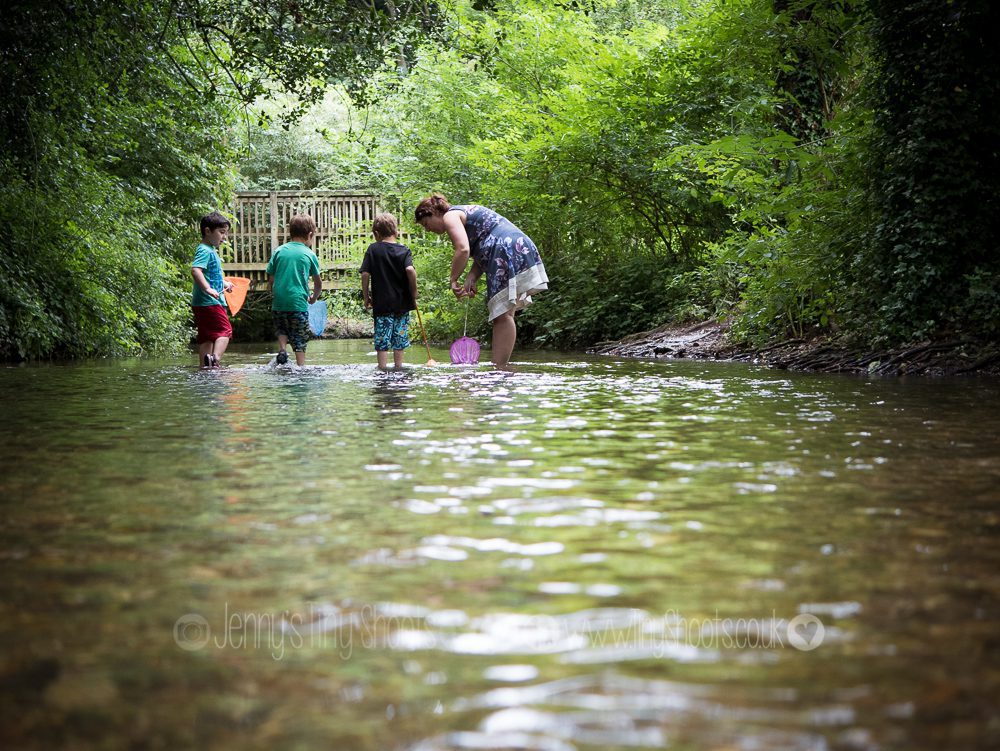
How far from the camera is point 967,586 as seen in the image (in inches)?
96.5

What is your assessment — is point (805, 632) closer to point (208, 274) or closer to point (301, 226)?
point (208, 274)

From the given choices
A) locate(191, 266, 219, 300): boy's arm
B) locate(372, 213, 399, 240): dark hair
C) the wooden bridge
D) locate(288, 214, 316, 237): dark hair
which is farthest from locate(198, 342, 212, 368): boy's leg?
the wooden bridge

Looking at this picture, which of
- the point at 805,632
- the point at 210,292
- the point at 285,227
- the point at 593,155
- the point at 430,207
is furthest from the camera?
the point at 285,227

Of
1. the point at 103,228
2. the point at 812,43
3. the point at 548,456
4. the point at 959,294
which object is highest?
the point at 812,43

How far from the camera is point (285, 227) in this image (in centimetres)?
2923

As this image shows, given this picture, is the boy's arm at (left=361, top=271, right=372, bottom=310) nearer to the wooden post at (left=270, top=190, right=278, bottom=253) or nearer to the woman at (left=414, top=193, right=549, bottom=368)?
the woman at (left=414, top=193, right=549, bottom=368)

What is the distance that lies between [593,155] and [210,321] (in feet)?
24.7

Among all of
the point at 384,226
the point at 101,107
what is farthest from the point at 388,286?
the point at 101,107

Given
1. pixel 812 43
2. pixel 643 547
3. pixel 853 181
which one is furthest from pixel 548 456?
pixel 812 43

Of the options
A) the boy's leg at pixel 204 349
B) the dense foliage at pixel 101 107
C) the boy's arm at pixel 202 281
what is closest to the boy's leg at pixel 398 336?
the boy's arm at pixel 202 281

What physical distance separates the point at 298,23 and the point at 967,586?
41.2 feet

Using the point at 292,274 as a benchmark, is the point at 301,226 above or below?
above

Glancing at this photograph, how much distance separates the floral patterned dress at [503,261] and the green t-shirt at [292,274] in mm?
2599

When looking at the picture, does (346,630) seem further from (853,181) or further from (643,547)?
(853,181)
